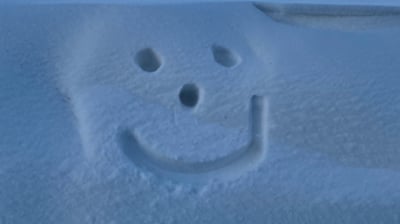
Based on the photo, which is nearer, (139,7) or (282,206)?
(282,206)

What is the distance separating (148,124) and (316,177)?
20cm

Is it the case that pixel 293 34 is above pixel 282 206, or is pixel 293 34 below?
above

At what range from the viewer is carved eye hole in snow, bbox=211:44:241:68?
0.68m

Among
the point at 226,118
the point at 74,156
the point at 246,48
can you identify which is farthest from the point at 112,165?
the point at 246,48

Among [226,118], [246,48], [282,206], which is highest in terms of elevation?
[246,48]

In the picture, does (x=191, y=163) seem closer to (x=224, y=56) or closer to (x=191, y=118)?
(x=191, y=118)

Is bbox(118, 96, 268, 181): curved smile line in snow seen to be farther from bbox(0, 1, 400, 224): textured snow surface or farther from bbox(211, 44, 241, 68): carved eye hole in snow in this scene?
bbox(211, 44, 241, 68): carved eye hole in snow

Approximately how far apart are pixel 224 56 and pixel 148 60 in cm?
10

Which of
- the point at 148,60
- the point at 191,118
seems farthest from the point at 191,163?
the point at 148,60

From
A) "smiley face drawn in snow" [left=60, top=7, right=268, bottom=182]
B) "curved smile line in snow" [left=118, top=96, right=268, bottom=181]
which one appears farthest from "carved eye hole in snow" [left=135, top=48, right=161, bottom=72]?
"curved smile line in snow" [left=118, top=96, right=268, bottom=181]

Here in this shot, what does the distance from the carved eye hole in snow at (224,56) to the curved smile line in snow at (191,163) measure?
0.13 meters

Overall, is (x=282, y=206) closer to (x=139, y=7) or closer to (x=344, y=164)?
(x=344, y=164)

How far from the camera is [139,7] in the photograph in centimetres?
72

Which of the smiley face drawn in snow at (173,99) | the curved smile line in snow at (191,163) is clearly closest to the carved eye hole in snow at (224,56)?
the smiley face drawn in snow at (173,99)
